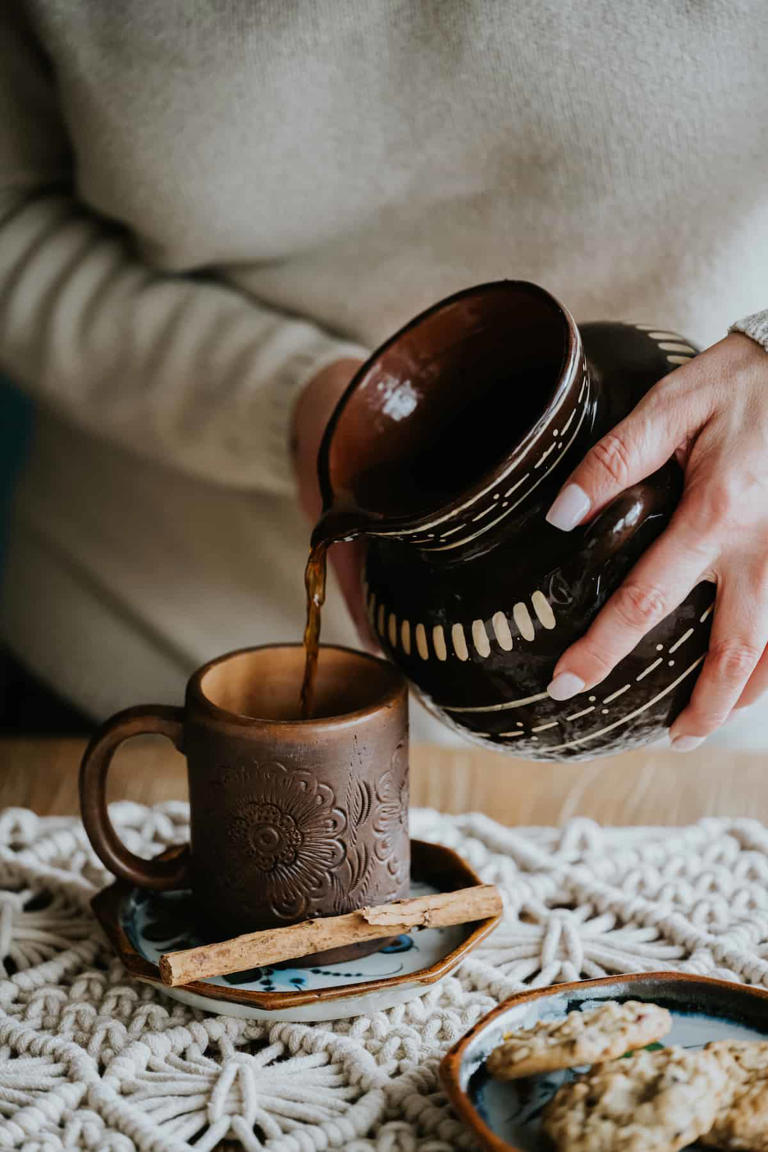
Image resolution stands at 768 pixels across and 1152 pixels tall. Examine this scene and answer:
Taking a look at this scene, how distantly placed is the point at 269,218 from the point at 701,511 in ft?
1.85

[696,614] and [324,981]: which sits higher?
[696,614]

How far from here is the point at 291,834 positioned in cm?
60

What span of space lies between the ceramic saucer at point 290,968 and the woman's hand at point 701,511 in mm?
174

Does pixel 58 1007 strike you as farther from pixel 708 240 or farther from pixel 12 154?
pixel 12 154

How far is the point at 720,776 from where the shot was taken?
0.90 m

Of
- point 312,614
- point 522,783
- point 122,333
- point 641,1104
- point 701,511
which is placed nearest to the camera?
point 641,1104

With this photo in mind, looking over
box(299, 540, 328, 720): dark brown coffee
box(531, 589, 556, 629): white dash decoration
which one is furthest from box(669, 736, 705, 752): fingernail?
box(299, 540, 328, 720): dark brown coffee

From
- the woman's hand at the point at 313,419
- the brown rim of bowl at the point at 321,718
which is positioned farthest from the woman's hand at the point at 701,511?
the woman's hand at the point at 313,419

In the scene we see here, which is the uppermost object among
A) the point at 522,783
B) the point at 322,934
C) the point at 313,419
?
the point at 313,419

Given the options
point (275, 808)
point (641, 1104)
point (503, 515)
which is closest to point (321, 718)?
point (275, 808)

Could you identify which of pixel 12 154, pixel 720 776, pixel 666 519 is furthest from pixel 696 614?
pixel 12 154

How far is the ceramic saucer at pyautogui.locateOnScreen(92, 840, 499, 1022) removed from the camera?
58 cm

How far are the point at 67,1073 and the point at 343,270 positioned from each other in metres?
0.70

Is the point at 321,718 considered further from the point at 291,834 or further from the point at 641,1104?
the point at 641,1104
